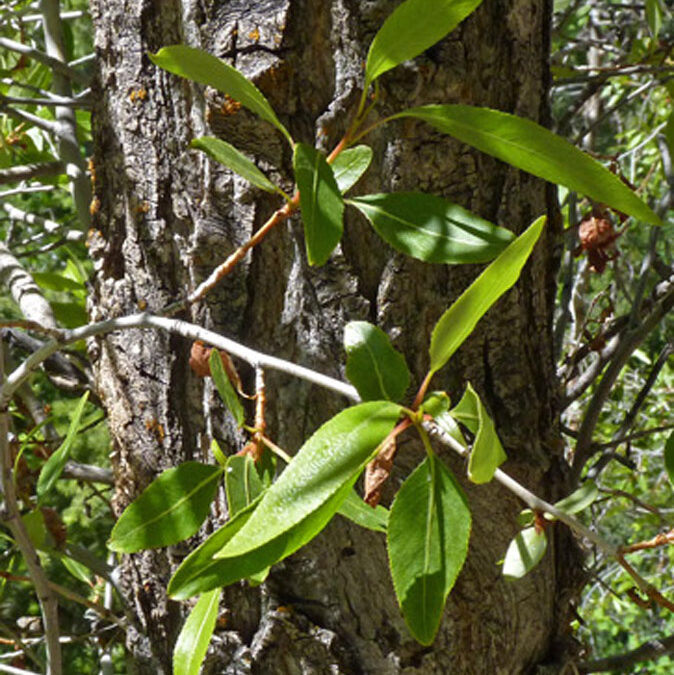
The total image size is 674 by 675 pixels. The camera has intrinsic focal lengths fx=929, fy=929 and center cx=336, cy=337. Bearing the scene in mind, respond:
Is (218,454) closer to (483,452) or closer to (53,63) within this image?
(483,452)

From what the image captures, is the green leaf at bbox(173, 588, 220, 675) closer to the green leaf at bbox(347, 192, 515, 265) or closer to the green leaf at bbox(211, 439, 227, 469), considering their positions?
the green leaf at bbox(211, 439, 227, 469)

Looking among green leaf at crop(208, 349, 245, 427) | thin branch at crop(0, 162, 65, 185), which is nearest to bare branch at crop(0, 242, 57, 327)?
thin branch at crop(0, 162, 65, 185)

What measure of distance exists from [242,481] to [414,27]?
282 millimetres

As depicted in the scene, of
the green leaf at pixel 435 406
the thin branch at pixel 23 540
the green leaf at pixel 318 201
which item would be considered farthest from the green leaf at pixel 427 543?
the thin branch at pixel 23 540

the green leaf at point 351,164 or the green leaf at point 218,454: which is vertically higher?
the green leaf at point 351,164

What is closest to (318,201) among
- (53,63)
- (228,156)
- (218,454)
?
(228,156)

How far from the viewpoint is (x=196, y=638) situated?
23.4 inches

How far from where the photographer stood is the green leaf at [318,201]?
50 cm

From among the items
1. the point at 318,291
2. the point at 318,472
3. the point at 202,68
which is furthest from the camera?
the point at 318,291

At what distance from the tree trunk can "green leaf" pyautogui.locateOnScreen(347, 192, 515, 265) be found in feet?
0.40

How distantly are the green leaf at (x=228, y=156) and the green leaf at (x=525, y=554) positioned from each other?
0.27m

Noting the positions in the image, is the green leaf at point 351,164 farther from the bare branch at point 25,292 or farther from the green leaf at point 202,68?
the bare branch at point 25,292

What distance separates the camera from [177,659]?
59cm

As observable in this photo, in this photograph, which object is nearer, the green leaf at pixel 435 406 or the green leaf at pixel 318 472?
the green leaf at pixel 318 472
